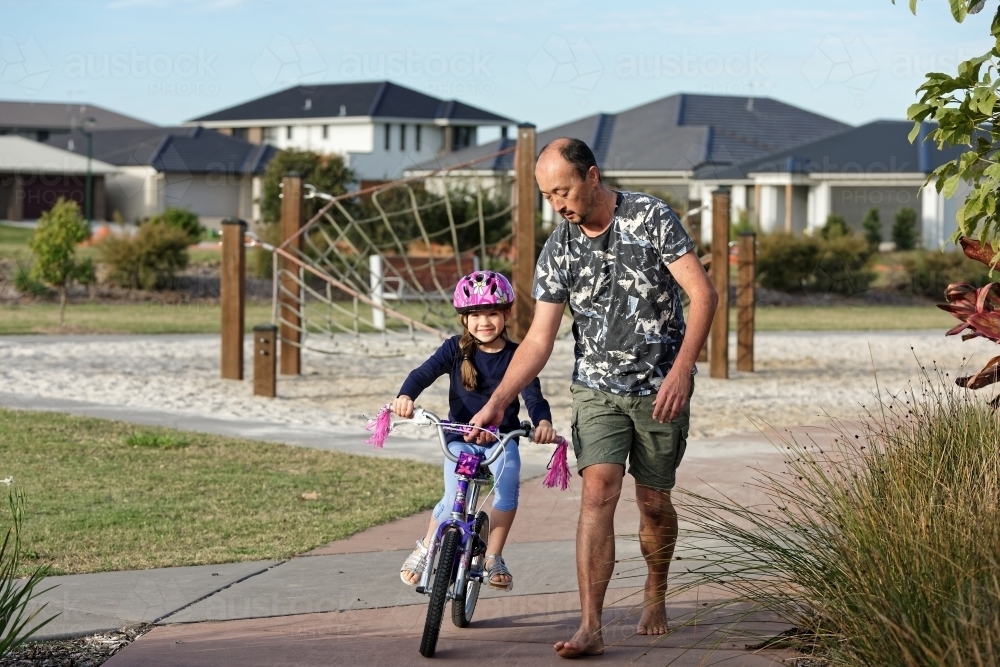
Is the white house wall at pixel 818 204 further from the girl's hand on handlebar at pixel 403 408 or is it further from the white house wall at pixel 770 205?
the girl's hand on handlebar at pixel 403 408

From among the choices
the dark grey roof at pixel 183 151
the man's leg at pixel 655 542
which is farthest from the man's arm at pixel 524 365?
the dark grey roof at pixel 183 151

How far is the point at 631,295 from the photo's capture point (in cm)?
492

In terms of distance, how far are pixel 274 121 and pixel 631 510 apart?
205 feet

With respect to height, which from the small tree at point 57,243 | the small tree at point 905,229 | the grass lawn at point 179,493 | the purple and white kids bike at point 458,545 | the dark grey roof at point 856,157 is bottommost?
the grass lawn at point 179,493

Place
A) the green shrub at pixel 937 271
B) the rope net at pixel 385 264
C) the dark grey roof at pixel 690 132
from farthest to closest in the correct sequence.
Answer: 1. the dark grey roof at pixel 690 132
2. the green shrub at pixel 937 271
3. the rope net at pixel 385 264

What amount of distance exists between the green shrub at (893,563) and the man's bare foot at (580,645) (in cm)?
53

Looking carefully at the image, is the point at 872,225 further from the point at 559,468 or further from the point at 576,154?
the point at 576,154

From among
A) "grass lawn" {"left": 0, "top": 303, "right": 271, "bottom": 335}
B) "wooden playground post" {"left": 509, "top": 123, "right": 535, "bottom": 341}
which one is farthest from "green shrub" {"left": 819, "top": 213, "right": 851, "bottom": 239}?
"wooden playground post" {"left": 509, "top": 123, "right": 535, "bottom": 341}

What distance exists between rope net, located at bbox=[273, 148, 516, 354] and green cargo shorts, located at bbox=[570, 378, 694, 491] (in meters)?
7.66

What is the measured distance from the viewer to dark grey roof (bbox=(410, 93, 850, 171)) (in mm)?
46125

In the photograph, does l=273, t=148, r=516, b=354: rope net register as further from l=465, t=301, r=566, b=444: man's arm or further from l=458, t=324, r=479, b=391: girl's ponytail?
l=465, t=301, r=566, b=444: man's arm

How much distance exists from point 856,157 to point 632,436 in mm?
40231

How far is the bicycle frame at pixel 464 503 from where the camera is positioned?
192 inches

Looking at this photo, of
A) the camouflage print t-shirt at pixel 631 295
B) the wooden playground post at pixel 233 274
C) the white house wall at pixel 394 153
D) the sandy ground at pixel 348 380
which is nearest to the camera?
the camouflage print t-shirt at pixel 631 295
